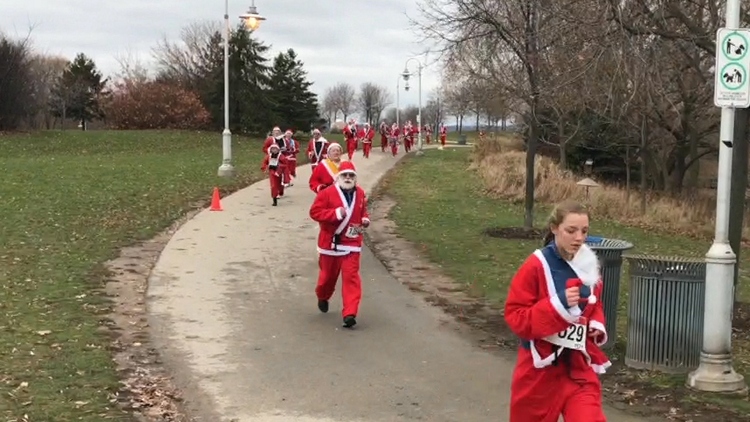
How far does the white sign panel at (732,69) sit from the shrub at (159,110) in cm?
5044

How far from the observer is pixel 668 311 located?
6801 mm

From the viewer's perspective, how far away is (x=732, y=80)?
249 inches

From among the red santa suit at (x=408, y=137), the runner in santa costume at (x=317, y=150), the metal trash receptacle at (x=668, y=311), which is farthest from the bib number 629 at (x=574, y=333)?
the red santa suit at (x=408, y=137)

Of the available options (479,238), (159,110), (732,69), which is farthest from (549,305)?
(159,110)

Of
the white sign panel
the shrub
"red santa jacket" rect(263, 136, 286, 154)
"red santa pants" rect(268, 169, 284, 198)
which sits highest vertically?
the shrub

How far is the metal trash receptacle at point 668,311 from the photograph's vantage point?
265 inches

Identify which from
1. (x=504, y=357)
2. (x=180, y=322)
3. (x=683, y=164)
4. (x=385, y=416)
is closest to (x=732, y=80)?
(x=504, y=357)

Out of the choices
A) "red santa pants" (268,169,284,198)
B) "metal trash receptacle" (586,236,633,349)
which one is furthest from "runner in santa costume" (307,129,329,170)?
"metal trash receptacle" (586,236,633,349)

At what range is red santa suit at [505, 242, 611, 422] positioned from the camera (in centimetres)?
409

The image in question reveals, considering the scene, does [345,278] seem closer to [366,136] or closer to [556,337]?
[556,337]

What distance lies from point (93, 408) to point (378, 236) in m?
9.70

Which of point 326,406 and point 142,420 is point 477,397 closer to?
point 326,406

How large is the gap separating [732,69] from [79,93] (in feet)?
258

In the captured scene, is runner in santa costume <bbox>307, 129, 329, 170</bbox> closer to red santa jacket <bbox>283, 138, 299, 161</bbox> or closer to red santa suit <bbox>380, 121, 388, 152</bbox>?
red santa jacket <bbox>283, 138, 299, 161</bbox>
